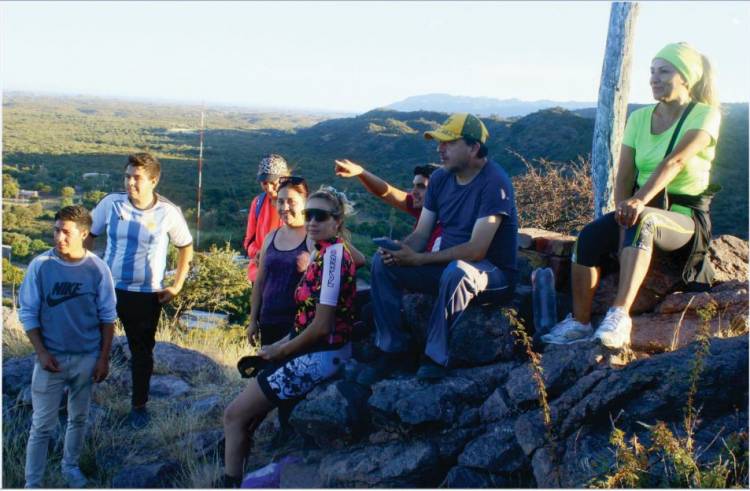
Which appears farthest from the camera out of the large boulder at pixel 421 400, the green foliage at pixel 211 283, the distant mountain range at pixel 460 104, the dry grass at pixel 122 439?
the distant mountain range at pixel 460 104

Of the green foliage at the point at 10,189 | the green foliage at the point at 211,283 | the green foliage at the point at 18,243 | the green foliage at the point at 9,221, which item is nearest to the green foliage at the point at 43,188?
the green foliage at the point at 10,189

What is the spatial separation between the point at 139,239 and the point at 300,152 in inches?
2162

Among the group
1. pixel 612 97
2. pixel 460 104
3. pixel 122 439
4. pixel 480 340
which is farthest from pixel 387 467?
pixel 460 104

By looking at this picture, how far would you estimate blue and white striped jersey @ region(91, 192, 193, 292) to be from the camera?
4461mm

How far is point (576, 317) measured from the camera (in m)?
4.15

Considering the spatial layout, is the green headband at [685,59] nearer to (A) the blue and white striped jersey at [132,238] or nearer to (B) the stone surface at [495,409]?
(B) the stone surface at [495,409]

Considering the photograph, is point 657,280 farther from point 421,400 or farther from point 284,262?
point 284,262

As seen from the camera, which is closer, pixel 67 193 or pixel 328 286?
pixel 328 286

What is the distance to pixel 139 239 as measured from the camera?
14.7 ft

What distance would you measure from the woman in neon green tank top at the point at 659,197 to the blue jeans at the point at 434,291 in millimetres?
457

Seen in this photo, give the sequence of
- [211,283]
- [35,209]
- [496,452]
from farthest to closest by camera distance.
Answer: [35,209] < [211,283] < [496,452]

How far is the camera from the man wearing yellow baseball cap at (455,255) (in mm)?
3918

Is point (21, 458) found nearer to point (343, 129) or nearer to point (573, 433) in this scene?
point (573, 433)

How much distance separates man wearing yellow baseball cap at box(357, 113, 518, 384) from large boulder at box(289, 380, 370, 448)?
0.11 metres
